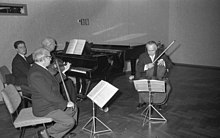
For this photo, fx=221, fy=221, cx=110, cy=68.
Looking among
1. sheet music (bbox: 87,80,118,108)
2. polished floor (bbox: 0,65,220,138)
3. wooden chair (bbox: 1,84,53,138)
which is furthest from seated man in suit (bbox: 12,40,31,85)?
sheet music (bbox: 87,80,118,108)

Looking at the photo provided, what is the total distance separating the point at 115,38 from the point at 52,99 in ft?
13.3

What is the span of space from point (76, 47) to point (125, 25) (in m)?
2.89

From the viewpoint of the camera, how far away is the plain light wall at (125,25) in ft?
14.9

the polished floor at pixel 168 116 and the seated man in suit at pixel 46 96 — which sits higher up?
the seated man in suit at pixel 46 96

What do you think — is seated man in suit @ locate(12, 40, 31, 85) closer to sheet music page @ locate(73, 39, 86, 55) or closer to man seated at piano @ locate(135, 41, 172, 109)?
sheet music page @ locate(73, 39, 86, 55)

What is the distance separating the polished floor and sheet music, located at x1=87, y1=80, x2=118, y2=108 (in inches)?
25.3

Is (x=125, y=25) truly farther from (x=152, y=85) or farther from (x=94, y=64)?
(x=152, y=85)

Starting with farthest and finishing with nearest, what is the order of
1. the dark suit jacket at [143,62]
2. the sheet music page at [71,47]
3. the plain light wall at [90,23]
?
the plain light wall at [90,23] < the sheet music page at [71,47] < the dark suit jacket at [143,62]

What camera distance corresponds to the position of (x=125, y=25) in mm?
6391

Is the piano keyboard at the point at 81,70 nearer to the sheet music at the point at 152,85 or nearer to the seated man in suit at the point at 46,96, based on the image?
the sheet music at the point at 152,85

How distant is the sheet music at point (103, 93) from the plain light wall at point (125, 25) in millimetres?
2576

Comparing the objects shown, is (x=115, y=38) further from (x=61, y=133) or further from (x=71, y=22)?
(x=61, y=133)

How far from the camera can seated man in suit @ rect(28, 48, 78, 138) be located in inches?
92.7

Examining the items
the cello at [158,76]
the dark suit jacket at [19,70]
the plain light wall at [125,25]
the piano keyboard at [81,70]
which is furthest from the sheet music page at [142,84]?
the plain light wall at [125,25]
